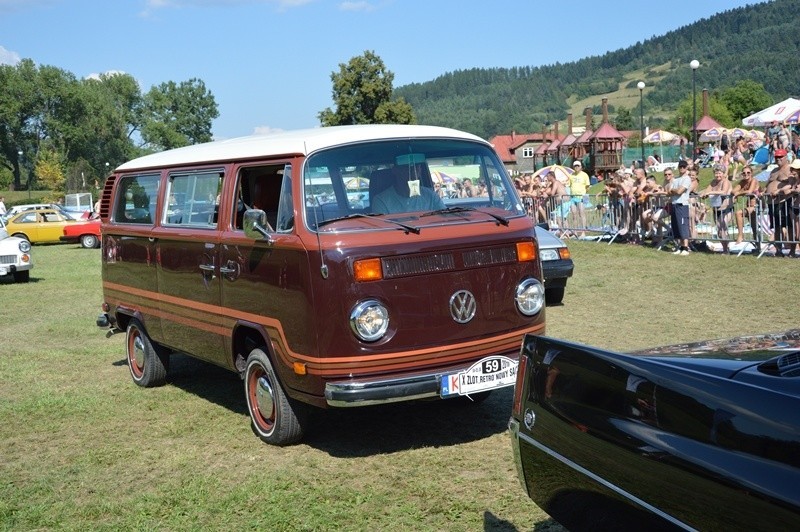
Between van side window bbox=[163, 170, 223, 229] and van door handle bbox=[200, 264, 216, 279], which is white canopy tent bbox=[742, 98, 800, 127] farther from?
van door handle bbox=[200, 264, 216, 279]

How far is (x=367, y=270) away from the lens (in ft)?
20.1

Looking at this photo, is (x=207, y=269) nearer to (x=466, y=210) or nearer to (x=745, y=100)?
(x=466, y=210)

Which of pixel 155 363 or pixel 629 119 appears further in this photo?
pixel 629 119

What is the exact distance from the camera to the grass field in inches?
218

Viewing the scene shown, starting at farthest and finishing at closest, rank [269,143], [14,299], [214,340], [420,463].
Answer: [14,299]
[214,340]
[269,143]
[420,463]

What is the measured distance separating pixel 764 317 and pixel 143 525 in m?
8.67

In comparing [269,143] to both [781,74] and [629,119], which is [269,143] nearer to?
[629,119]

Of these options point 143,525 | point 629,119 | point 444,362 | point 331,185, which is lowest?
point 143,525

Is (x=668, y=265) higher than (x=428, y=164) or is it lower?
lower

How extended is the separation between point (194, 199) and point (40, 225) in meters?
31.4

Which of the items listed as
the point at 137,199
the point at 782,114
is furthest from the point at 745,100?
the point at 137,199

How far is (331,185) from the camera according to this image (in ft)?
21.8

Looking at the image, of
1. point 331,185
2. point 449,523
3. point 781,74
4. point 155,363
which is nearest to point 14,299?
point 155,363

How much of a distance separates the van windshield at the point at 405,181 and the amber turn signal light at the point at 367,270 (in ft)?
1.06
